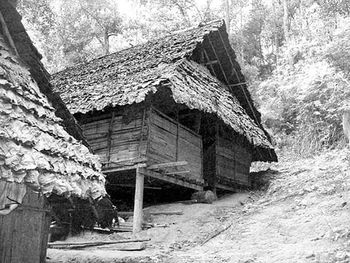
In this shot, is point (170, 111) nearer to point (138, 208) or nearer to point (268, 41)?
point (138, 208)

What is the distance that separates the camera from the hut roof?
3.33m

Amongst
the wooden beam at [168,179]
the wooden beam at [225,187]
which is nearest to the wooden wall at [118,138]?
the wooden beam at [168,179]

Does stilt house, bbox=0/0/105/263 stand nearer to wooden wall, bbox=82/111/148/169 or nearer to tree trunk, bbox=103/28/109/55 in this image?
wooden wall, bbox=82/111/148/169

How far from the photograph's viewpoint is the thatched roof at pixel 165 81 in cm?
938

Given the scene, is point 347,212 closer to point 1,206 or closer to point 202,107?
point 202,107

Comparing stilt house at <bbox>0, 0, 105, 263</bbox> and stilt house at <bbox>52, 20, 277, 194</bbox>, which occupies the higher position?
stilt house at <bbox>52, 20, 277, 194</bbox>

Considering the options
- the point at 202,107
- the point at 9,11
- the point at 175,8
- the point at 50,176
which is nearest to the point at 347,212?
the point at 202,107

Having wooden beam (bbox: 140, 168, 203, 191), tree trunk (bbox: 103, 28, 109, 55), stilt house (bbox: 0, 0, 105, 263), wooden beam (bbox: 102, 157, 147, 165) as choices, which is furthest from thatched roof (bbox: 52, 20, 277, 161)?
tree trunk (bbox: 103, 28, 109, 55)

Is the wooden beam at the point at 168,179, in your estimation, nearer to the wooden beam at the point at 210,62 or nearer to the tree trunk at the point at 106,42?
the wooden beam at the point at 210,62

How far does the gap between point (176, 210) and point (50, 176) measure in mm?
7694

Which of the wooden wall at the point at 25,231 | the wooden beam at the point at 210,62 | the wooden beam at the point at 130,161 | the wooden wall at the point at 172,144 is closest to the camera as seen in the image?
the wooden wall at the point at 25,231

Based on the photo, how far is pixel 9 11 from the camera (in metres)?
4.89

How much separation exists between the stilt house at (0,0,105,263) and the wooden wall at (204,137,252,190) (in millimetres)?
7499

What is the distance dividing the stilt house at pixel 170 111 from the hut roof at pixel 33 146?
4420 mm
